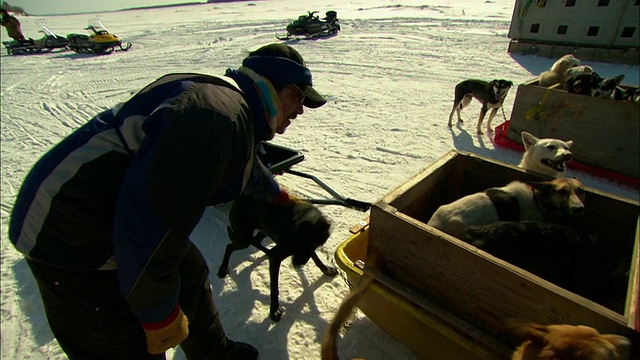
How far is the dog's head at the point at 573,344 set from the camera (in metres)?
1.23

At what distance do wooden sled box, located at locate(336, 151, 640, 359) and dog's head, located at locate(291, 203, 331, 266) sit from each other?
219mm

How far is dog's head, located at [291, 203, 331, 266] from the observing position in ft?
7.70

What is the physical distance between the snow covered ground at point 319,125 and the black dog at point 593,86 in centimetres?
114

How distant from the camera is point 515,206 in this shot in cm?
229

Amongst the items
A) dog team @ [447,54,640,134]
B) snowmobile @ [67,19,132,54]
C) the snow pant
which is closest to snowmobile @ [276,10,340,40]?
snowmobile @ [67,19,132,54]

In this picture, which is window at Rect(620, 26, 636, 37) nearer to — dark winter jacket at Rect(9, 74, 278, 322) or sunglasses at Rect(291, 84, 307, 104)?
sunglasses at Rect(291, 84, 307, 104)

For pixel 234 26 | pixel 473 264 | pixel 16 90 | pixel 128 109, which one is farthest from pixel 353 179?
pixel 234 26

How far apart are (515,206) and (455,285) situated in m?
0.89

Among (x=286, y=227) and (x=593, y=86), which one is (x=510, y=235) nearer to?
(x=286, y=227)

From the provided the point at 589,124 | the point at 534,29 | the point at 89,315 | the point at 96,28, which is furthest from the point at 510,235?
the point at 96,28

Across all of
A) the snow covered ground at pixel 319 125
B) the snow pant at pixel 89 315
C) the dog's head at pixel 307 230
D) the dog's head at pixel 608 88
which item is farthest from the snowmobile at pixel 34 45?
the dog's head at pixel 608 88

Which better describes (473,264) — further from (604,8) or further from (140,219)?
(604,8)

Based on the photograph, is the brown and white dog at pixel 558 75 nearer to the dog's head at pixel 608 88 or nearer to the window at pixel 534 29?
the dog's head at pixel 608 88

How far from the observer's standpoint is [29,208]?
125 cm
